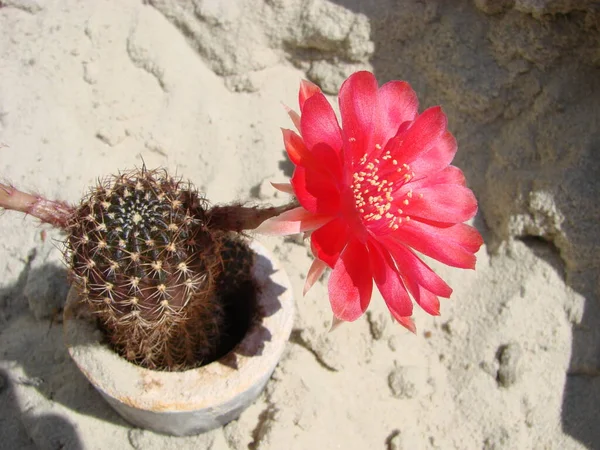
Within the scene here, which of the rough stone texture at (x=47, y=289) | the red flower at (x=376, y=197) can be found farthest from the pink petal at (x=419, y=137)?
the rough stone texture at (x=47, y=289)

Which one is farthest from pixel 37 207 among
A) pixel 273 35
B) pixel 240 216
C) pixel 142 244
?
pixel 273 35

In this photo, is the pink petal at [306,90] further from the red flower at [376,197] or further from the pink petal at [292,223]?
the pink petal at [292,223]

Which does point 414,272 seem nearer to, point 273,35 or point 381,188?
point 381,188

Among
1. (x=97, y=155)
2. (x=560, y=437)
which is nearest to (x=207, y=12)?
(x=97, y=155)

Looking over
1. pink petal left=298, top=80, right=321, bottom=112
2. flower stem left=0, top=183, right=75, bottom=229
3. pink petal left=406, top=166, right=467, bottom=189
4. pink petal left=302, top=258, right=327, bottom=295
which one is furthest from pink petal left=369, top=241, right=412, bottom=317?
flower stem left=0, top=183, right=75, bottom=229

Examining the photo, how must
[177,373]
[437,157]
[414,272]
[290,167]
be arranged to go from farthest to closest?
1. [290,167]
2. [177,373]
3. [437,157]
4. [414,272]

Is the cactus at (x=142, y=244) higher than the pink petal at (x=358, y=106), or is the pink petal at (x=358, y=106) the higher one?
the pink petal at (x=358, y=106)

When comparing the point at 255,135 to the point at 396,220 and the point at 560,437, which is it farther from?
the point at 560,437
